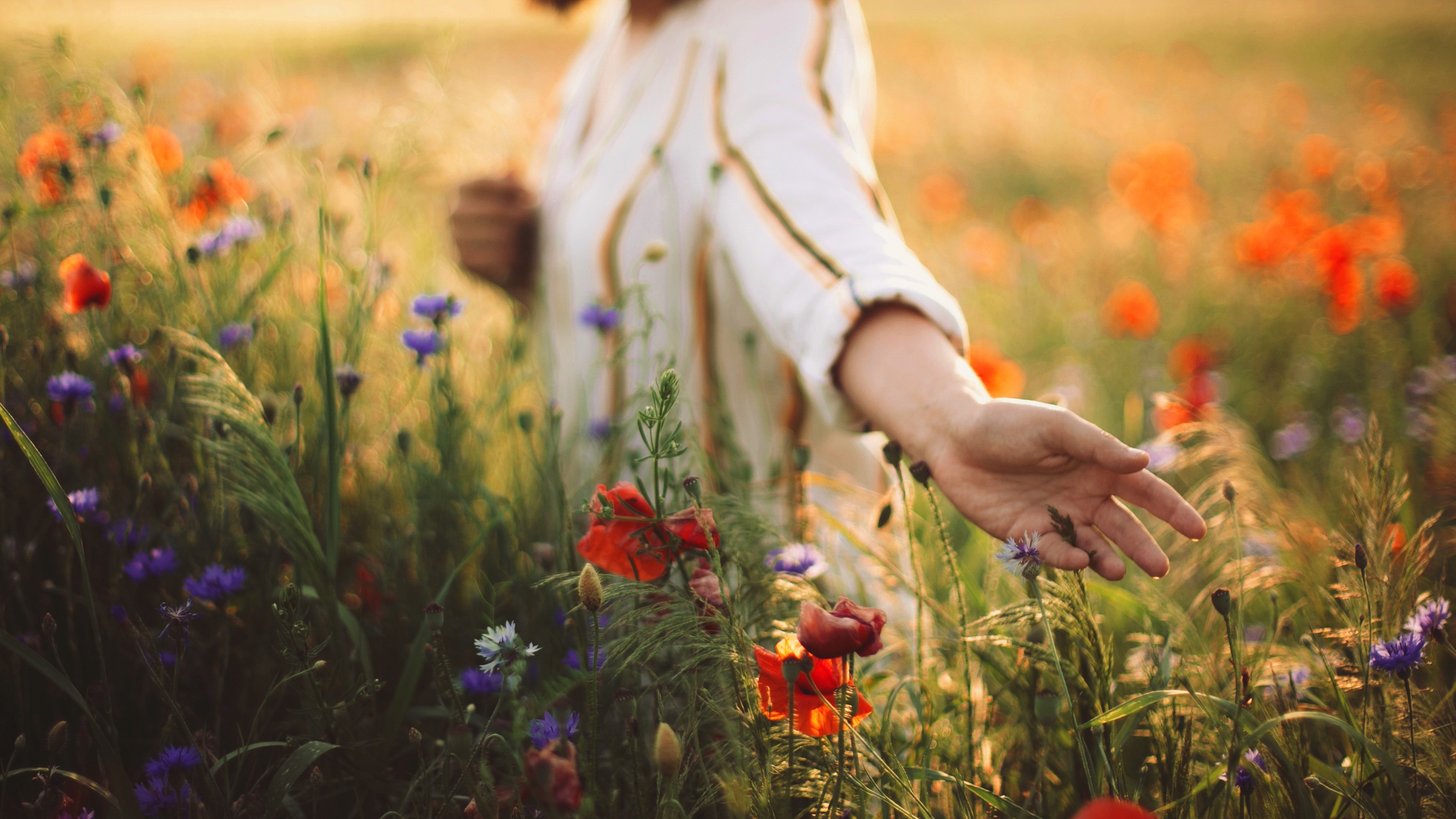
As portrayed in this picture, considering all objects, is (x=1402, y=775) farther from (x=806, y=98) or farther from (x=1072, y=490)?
(x=806, y=98)

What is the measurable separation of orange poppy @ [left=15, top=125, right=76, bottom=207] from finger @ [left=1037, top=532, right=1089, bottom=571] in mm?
Result: 1368

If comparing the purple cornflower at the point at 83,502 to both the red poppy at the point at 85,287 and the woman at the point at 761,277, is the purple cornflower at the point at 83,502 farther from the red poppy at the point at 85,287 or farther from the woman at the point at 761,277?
the woman at the point at 761,277

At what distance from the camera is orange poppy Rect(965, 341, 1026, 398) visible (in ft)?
5.55

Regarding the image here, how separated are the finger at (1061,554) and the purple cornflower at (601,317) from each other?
70 cm

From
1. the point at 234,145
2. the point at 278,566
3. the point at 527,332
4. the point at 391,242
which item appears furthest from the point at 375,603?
the point at 234,145

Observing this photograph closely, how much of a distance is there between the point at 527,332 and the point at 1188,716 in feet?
4.07

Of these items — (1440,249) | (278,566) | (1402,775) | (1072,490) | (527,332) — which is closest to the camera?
(1402,775)

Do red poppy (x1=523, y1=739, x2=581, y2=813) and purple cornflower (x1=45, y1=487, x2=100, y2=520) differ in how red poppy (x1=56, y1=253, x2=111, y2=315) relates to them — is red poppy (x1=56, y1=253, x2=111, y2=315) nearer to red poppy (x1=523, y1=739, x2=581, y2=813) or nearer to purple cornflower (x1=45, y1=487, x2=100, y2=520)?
purple cornflower (x1=45, y1=487, x2=100, y2=520)

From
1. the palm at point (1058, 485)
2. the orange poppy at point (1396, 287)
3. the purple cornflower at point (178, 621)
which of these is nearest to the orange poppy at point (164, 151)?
the purple cornflower at point (178, 621)

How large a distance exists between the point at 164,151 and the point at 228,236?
396 mm

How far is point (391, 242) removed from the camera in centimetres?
259

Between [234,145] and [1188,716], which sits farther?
[234,145]

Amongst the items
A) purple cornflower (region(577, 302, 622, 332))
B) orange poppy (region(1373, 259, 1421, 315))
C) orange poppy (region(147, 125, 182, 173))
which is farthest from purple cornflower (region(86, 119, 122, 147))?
orange poppy (region(1373, 259, 1421, 315))

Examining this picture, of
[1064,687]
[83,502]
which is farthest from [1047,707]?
[83,502]
